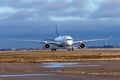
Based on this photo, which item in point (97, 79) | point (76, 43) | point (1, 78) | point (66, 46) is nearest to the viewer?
point (97, 79)

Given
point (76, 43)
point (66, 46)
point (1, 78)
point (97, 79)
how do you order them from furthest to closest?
point (76, 43) → point (66, 46) → point (1, 78) → point (97, 79)

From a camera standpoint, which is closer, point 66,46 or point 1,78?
point 1,78

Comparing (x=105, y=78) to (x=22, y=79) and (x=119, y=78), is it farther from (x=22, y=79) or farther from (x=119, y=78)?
(x=22, y=79)

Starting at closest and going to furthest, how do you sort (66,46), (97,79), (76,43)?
(97,79), (66,46), (76,43)

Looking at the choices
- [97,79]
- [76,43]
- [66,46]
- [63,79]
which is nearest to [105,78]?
[97,79]

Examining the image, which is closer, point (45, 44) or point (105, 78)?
point (105, 78)

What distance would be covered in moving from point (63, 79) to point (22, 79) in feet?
7.41

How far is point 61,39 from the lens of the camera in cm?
10450

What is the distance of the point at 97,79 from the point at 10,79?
4773 millimetres

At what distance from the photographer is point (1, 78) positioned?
79.8ft

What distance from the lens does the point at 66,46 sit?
103000 mm

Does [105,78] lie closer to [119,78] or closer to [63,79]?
[119,78]

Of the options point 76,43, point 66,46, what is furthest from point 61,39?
point 76,43

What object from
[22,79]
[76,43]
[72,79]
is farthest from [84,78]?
[76,43]
